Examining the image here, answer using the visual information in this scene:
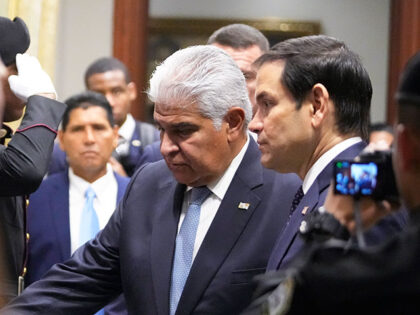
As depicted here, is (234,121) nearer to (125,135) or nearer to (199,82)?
(199,82)

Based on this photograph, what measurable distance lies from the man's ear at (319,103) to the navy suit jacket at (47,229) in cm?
191

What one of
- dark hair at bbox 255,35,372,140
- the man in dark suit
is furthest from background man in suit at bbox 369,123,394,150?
the man in dark suit

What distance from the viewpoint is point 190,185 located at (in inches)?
119

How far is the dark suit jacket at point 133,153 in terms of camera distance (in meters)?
5.29

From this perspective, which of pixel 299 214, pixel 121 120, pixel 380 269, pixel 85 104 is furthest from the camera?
pixel 121 120

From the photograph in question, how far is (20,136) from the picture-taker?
3.29m

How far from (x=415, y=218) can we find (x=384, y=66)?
901 cm

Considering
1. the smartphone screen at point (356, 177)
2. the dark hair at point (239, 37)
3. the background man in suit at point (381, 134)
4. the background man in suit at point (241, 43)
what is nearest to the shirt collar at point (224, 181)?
the smartphone screen at point (356, 177)

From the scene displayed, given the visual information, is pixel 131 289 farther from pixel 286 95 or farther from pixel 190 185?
pixel 286 95

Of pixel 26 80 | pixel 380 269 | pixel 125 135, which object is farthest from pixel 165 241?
pixel 125 135

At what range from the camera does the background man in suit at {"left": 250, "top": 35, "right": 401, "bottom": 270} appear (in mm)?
2715

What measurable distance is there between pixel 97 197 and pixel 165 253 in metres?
Answer: 1.73

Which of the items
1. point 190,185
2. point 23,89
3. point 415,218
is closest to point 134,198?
point 190,185

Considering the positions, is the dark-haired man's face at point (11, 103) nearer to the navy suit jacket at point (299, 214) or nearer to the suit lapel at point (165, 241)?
the suit lapel at point (165, 241)
